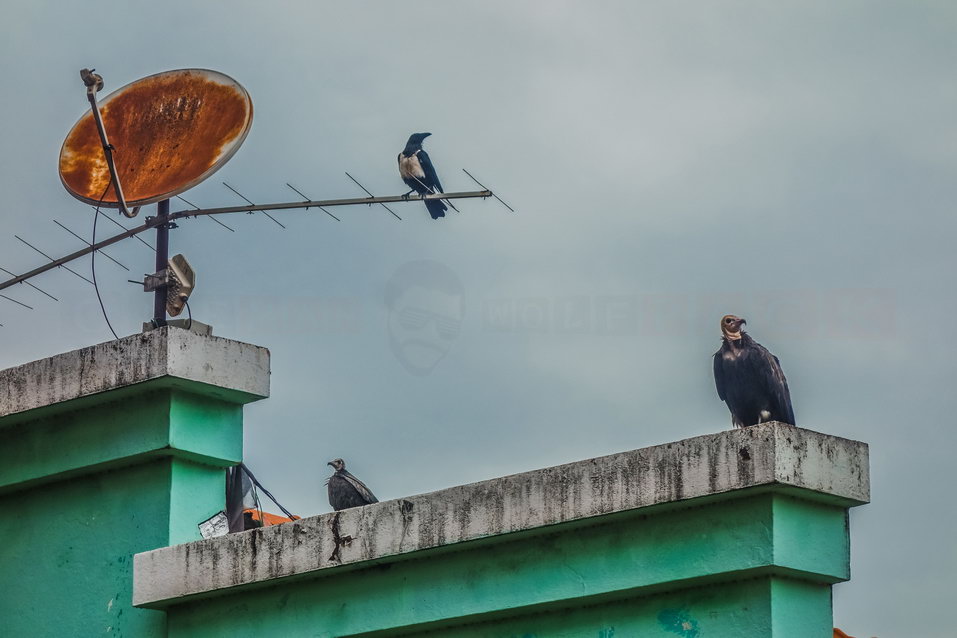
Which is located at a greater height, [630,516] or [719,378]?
[719,378]

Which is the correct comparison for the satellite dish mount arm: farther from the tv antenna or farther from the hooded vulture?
the hooded vulture

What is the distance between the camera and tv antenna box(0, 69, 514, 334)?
31.0ft

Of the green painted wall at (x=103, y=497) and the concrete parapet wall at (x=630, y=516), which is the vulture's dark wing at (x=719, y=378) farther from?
the green painted wall at (x=103, y=497)

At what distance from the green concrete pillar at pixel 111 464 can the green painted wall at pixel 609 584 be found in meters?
0.79

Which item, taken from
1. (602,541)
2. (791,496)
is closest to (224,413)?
(602,541)

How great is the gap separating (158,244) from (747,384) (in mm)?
3546

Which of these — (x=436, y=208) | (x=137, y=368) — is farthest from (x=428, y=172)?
(x=137, y=368)

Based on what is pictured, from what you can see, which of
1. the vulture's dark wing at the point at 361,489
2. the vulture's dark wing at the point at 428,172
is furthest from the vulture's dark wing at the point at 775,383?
the vulture's dark wing at the point at 428,172

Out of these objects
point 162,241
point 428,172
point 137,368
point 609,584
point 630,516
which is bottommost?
point 609,584

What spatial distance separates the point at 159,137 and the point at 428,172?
3.44 meters

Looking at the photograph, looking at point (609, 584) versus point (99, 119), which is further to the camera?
point (99, 119)

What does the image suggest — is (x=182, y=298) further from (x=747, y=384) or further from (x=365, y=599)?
(x=747, y=384)

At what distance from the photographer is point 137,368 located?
28.9 ft

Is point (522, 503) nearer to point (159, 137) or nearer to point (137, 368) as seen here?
point (137, 368)
